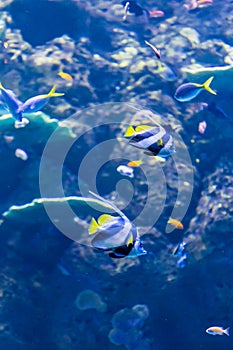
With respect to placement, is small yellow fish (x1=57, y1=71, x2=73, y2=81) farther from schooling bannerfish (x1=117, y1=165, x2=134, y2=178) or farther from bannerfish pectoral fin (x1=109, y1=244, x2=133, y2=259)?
bannerfish pectoral fin (x1=109, y1=244, x2=133, y2=259)

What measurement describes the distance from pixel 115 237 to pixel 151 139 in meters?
0.82

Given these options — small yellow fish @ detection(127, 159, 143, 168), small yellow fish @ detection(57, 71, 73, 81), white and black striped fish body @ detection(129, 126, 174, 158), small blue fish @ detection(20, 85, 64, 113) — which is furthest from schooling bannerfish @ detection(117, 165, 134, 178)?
white and black striped fish body @ detection(129, 126, 174, 158)

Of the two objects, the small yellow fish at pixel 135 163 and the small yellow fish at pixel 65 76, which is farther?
the small yellow fish at pixel 65 76

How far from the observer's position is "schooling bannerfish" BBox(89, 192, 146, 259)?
224 cm

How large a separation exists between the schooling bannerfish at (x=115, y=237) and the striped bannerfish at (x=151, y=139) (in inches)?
23.8

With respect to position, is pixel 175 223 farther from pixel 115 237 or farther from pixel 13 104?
pixel 115 237

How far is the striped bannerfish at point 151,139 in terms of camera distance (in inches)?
105

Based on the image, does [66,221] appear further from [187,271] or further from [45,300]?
[187,271]

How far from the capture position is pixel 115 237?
2.27 metres

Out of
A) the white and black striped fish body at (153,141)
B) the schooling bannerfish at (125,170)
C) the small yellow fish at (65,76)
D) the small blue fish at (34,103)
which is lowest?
the schooling bannerfish at (125,170)

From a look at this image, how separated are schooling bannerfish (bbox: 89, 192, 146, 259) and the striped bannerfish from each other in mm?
604

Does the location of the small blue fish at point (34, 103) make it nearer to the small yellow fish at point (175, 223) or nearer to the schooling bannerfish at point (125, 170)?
the schooling bannerfish at point (125, 170)

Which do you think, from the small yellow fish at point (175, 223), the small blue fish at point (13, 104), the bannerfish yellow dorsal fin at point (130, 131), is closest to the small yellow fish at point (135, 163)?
the small yellow fish at point (175, 223)

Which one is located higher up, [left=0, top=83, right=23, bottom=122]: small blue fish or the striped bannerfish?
the striped bannerfish
